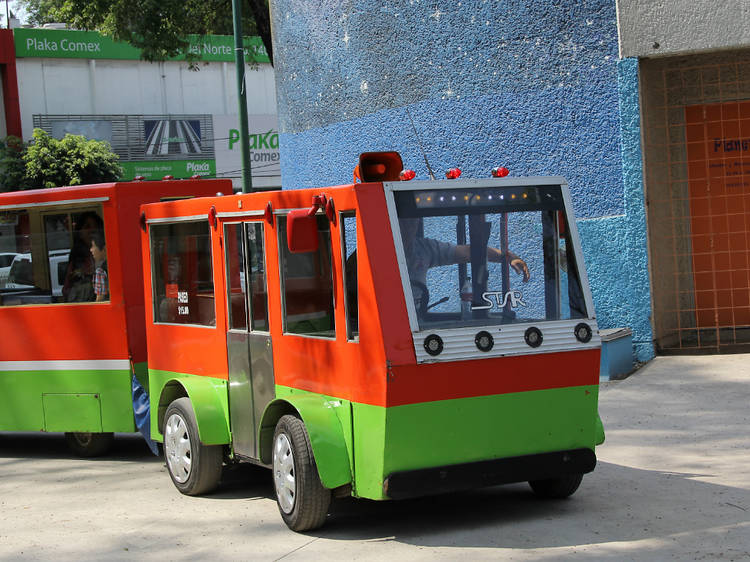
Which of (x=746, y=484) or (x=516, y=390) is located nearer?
(x=516, y=390)

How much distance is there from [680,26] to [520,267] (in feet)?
19.5

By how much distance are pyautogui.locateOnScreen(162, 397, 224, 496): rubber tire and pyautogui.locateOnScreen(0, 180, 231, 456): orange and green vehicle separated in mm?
1477

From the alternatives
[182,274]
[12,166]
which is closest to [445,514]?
[182,274]

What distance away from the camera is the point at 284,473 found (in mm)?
6535

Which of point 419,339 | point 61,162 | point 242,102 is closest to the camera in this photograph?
point 419,339

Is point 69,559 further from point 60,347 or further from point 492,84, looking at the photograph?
point 492,84

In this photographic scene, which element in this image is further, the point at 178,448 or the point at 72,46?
the point at 72,46

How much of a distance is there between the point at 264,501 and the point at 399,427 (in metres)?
1.93

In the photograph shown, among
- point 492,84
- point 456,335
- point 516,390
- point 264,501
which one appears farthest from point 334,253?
point 492,84

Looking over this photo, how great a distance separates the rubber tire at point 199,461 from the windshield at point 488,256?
2355mm

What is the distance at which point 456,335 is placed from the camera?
6.04m

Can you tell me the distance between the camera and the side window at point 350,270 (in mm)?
6125

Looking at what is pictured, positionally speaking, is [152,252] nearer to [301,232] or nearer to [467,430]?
[301,232]

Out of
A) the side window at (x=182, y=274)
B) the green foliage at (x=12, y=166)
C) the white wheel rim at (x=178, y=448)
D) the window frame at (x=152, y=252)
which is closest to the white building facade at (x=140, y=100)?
the green foliage at (x=12, y=166)
